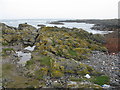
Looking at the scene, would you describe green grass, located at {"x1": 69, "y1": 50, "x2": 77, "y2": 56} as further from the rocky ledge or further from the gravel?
the gravel

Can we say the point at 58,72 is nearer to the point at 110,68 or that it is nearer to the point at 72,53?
the point at 110,68

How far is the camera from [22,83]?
9391mm

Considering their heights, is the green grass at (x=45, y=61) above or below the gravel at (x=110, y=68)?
above

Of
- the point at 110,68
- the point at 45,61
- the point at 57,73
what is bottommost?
the point at 110,68

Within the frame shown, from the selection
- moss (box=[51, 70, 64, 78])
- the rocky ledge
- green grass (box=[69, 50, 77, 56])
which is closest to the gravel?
the rocky ledge

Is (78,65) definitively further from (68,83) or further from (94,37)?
(94,37)

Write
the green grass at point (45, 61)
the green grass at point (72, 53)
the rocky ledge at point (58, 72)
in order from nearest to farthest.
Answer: the rocky ledge at point (58, 72), the green grass at point (45, 61), the green grass at point (72, 53)

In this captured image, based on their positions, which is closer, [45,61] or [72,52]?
[45,61]

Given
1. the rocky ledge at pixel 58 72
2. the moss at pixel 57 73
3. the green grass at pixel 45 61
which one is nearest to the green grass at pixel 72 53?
the rocky ledge at pixel 58 72

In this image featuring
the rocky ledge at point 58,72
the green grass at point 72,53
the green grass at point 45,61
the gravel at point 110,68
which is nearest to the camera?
the rocky ledge at point 58,72

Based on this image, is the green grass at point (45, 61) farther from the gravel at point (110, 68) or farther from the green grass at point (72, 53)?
the gravel at point (110, 68)

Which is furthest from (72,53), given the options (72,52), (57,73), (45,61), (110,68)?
(57,73)

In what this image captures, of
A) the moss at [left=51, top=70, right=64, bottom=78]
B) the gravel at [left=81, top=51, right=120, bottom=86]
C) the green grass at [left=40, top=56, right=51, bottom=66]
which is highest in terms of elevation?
the green grass at [left=40, top=56, right=51, bottom=66]

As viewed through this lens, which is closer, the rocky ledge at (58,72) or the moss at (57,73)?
the rocky ledge at (58,72)
